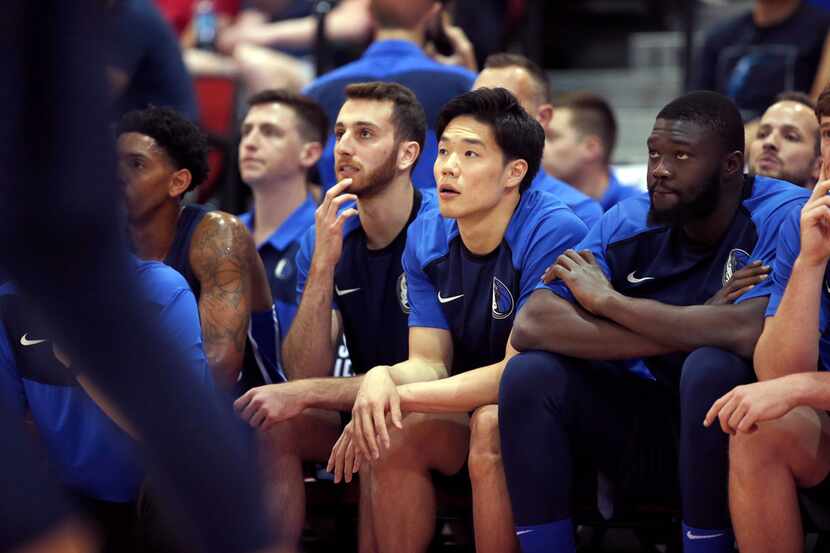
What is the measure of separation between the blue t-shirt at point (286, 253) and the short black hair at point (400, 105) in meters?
0.99

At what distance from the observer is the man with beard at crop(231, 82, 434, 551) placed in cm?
414

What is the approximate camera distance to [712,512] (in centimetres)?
350

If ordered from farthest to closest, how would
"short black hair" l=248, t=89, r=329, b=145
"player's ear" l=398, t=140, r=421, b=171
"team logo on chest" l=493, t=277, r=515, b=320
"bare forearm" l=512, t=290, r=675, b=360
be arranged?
"short black hair" l=248, t=89, r=329, b=145, "player's ear" l=398, t=140, r=421, b=171, "team logo on chest" l=493, t=277, r=515, b=320, "bare forearm" l=512, t=290, r=675, b=360

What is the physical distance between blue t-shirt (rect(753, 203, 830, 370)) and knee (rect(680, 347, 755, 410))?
181 mm

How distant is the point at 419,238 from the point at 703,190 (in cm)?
94

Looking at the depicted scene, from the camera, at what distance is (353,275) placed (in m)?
4.64

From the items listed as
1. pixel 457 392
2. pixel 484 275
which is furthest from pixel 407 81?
pixel 457 392

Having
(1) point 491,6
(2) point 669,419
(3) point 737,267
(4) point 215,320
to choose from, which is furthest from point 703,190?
(1) point 491,6

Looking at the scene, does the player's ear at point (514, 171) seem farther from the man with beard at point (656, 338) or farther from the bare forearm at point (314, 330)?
the bare forearm at point (314, 330)

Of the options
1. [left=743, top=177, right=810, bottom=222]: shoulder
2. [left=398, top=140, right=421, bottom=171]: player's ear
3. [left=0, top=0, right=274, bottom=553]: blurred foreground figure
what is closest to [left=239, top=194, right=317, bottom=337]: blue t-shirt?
[left=398, top=140, right=421, bottom=171]: player's ear

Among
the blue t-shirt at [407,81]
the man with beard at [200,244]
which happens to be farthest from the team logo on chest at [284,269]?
the man with beard at [200,244]

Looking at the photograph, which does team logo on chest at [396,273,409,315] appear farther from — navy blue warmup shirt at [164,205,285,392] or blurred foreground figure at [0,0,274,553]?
blurred foreground figure at [0,0,274,553]

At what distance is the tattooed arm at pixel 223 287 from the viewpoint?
429 cm

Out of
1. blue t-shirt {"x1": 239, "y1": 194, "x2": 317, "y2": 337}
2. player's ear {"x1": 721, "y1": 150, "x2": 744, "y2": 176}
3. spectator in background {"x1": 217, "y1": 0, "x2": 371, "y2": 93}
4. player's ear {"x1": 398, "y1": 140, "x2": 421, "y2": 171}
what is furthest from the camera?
spectator in background {"x1": 217, "y1": 0, "x2": 371, "y2": 93}
